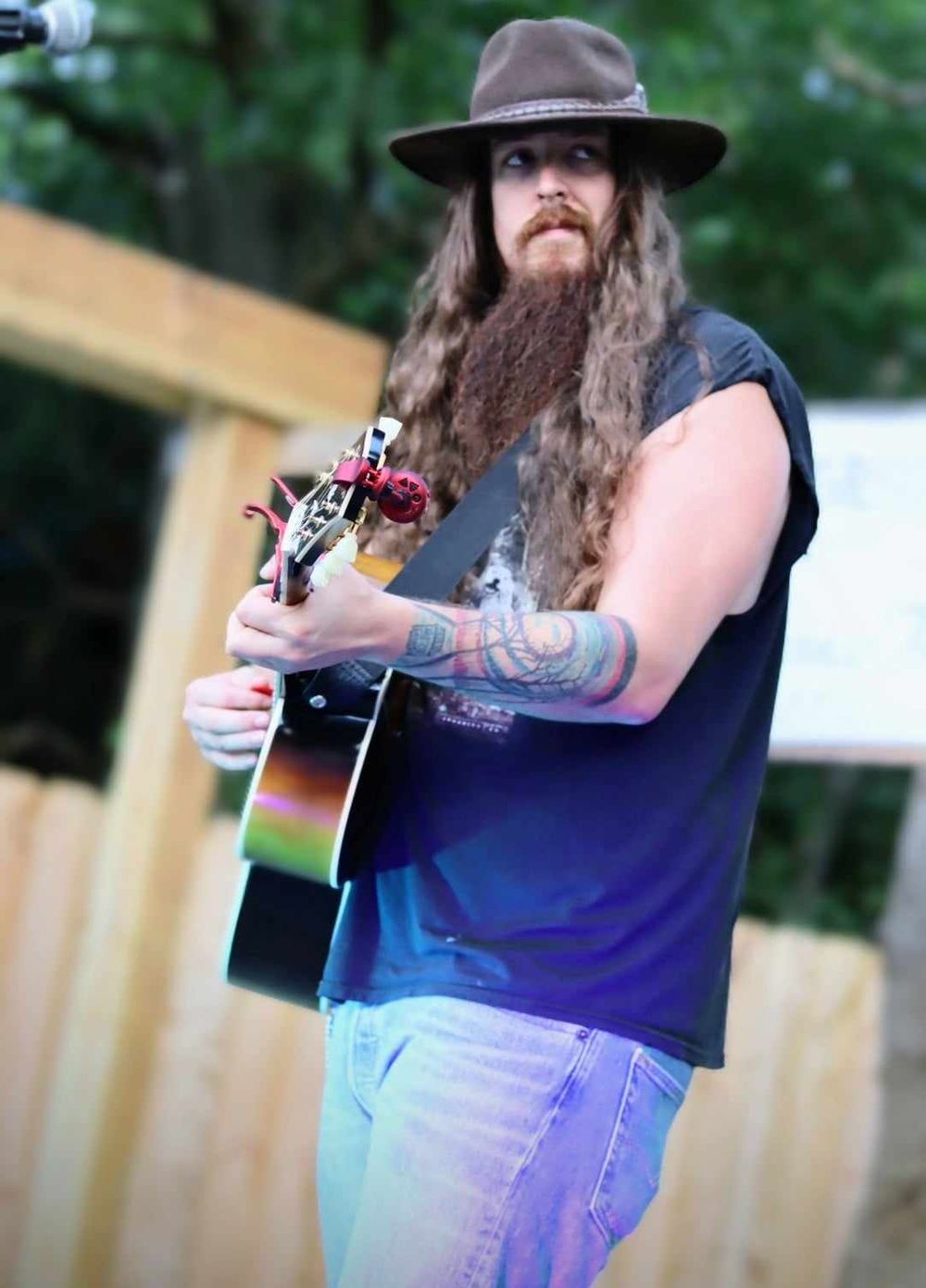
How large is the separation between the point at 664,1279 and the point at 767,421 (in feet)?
8.92

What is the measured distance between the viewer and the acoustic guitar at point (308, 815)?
1.99 m

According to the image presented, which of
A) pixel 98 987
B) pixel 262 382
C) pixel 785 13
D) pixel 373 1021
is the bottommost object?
pixel 98 987

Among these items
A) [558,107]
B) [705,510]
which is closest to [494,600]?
[705,510]

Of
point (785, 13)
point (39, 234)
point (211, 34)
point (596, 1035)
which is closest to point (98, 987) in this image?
point (39, 234)

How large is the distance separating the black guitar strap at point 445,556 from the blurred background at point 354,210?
3061 mm

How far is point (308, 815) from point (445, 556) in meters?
0.32

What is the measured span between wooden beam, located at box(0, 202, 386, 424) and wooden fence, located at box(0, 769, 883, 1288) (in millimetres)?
1017

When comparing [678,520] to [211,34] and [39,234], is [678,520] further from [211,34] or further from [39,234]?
[211,34]

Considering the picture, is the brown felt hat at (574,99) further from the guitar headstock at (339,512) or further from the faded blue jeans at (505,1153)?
the faded blue jeans at (505,1153)

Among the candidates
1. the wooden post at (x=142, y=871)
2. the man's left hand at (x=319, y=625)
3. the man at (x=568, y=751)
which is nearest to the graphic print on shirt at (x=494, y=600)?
the man at (x=568, y=751)

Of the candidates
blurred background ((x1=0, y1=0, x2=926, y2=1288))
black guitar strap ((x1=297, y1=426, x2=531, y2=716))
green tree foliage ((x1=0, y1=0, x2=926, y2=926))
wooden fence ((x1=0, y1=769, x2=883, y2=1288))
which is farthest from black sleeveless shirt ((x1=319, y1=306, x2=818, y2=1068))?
green tree foliage ((x1=0, y1=0, x2=926, y2=926))

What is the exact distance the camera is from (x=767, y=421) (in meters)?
1.84

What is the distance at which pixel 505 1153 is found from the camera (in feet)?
5.82

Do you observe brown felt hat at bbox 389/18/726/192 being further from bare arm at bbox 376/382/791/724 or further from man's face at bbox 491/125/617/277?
bare arm at bbox 376/382/791/724
